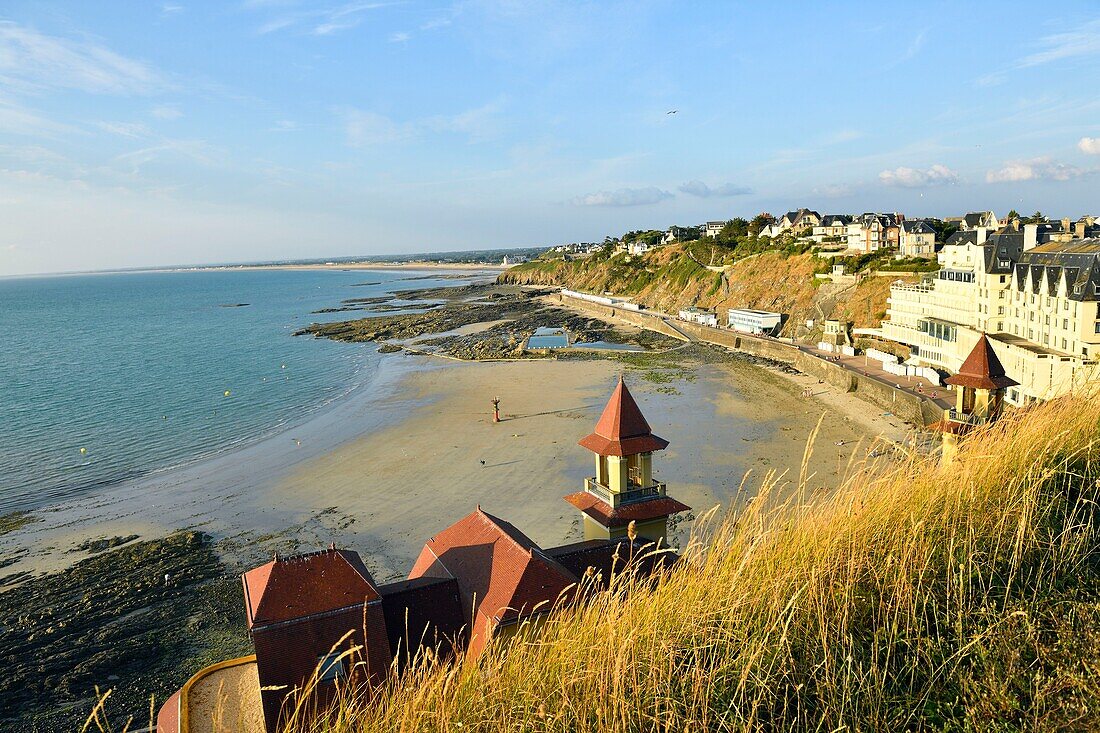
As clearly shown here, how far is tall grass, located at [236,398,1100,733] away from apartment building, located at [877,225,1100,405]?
22588 millimetres

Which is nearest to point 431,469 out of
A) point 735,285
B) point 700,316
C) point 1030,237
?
point 1030,237

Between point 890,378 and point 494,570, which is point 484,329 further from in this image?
point 494,570

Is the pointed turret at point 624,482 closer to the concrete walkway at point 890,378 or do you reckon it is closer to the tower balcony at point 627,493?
the tower balcony at point 627,493

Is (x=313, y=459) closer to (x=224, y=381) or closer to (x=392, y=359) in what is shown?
(x=224, y=381)

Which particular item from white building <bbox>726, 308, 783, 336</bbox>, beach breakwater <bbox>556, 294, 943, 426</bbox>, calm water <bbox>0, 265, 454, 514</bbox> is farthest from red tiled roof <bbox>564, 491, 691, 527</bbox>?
white building <bbox>726, 308, 783, 336</bbox>

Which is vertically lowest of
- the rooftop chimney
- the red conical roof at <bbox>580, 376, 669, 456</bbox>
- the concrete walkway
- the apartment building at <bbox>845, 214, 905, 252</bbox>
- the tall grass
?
the concrete walkway

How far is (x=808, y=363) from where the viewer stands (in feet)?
169

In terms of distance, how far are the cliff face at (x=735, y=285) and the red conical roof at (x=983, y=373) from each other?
4205 centimetres

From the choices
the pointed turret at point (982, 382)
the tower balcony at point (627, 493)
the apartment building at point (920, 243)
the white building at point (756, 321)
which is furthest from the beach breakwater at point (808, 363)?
the tower balcony at point (627, 493)

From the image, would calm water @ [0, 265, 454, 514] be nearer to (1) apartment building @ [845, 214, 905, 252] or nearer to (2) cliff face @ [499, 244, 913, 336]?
(2) cliff face @ [499, 244, 913, 336]

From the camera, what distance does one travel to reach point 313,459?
34.3m

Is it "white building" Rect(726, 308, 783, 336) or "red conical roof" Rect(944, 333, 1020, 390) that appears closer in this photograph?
"red conical roof" Rect(944, 333, 1020, 390)

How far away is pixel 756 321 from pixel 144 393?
55.2m

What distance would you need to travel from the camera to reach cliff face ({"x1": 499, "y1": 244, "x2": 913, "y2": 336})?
205ft
